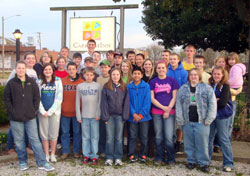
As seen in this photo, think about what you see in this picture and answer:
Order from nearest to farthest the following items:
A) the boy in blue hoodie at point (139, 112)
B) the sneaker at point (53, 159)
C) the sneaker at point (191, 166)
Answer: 1. the sneaker at point (191, 166)
2. the boy in blue hoodie at point (139, 112)
3. the sneaker at point (53, 159)

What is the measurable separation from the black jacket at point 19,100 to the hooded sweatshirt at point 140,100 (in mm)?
1668

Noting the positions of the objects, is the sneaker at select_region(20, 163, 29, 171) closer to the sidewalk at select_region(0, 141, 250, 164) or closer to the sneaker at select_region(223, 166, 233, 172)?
the sidewalk at select_region(0, 141, 250, 164)

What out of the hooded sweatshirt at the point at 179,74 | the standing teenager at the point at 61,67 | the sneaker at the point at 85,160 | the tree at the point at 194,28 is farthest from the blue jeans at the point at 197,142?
the tree at the point at 194,28

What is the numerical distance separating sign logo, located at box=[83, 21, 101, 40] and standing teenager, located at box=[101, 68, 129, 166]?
4927mm

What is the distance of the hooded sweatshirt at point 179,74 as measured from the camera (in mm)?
4887

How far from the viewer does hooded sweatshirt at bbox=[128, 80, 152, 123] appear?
14.8 ft

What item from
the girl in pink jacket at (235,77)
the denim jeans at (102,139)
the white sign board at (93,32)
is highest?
the white sign board at (93,32)

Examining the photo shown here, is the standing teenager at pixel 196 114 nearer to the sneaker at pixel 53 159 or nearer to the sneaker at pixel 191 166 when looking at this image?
the sneaker at pixel 191 166

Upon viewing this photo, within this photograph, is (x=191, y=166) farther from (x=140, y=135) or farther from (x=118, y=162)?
(x=118, y=162)

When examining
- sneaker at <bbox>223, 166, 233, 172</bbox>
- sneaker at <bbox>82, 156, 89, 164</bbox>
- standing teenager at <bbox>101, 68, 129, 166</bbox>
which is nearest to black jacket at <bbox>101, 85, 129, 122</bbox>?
standing teenager at <bbox>101, 68, 129, 166</bbox>

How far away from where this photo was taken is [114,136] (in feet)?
15.4

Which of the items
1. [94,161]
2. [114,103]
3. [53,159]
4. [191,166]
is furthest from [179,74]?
[53,159]

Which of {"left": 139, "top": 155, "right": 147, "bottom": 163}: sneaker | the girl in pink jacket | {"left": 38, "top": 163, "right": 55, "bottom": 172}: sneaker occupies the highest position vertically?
the girl in pink jacket

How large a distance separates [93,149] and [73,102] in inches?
37.3
